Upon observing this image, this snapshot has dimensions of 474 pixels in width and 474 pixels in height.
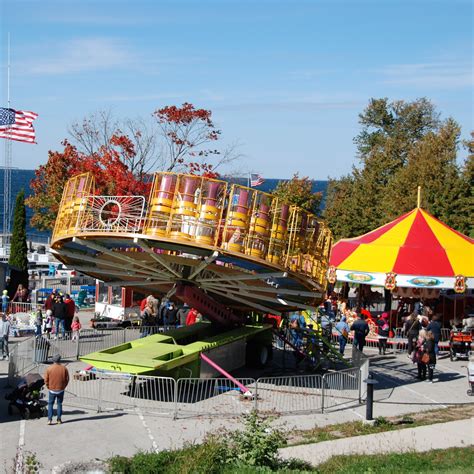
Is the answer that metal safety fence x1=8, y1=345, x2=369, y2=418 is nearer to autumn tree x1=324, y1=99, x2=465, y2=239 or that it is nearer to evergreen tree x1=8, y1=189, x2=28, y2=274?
evergreen tree x1=8, y1=189, x2=28, y2=274

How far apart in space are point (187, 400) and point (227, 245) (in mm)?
3651

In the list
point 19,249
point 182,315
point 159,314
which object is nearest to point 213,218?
point 159,314

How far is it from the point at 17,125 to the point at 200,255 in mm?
22787

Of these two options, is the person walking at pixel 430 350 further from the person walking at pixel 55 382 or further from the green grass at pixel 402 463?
the person walking at pixel 55 382

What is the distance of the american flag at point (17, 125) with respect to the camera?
38.6 meters

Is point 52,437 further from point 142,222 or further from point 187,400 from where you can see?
point 142,222

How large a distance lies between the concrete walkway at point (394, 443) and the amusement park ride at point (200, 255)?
4519 mm

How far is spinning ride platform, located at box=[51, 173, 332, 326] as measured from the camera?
18.5m

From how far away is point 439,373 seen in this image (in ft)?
79.9

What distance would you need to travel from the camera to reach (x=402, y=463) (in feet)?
46.5

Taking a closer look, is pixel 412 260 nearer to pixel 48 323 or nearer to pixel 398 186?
pixel 48 323

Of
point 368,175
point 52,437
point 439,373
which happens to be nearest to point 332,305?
point 439,373

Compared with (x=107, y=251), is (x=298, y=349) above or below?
below

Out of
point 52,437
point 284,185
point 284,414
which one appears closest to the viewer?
point 52,437
